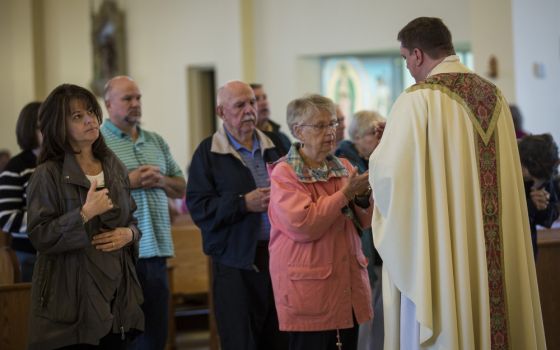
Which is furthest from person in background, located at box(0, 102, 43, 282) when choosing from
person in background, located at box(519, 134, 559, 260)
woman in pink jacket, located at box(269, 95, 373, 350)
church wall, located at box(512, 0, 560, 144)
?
church wall, located at box(512, 0, 560, 144)

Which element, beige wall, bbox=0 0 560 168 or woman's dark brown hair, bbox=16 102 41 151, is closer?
woman's dark brown hair, bbox=16 102 41 151

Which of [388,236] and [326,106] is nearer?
[388,236]

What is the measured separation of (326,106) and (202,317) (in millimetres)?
4331

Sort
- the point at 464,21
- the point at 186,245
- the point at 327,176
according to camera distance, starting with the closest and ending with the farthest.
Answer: the point at 327,176 < the point at 186,245 < the point at 464,21

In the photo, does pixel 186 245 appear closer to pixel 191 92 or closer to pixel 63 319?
pixel 63 319

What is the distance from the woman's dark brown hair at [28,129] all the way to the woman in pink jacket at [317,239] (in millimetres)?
1729

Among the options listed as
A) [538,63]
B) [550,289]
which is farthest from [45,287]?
[538,63]

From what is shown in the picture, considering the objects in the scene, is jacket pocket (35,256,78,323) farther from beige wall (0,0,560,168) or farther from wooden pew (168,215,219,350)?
beige wall (0,0,560,168)

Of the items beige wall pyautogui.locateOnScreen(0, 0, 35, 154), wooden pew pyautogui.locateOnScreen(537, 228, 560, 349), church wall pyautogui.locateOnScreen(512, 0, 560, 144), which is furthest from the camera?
beige wall pyautogui.locateOnScreen(0, 0, 35, 154)

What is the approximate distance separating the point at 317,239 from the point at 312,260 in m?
0.10

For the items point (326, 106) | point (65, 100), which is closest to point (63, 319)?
point (65, 100)

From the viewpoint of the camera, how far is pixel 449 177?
324 cm

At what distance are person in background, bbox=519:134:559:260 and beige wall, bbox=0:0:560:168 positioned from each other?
6.66 m

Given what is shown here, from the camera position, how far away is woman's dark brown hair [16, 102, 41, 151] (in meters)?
4.64
